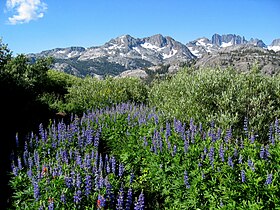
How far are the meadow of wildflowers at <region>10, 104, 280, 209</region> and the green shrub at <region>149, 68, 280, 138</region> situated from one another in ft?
7.03

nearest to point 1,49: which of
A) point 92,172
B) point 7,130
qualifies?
point 7,130

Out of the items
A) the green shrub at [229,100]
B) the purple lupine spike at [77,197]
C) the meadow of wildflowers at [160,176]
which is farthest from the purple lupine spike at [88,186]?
the green shrub at [229,100]

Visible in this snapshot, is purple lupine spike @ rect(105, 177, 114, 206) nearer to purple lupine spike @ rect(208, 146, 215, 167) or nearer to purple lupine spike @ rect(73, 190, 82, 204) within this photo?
purple lupine spike @ rect(73, 190, 82, 204)

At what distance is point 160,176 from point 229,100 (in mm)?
3981

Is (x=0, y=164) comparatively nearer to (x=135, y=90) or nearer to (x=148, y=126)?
(x=148, y=126)

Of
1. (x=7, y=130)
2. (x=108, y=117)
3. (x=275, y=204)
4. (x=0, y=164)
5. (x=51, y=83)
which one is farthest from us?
(x=51, y=83)

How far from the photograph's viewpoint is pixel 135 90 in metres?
17.8

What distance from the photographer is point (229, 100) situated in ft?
31.3

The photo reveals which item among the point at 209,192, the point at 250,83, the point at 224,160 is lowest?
the point at 209,192

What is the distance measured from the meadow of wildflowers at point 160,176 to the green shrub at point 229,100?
214 cm

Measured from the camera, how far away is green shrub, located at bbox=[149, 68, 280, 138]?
950 cm

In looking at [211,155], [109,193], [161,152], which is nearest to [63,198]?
[109,193]

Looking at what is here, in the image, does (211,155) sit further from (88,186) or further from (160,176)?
(88,186)

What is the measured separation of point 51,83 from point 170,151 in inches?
558
